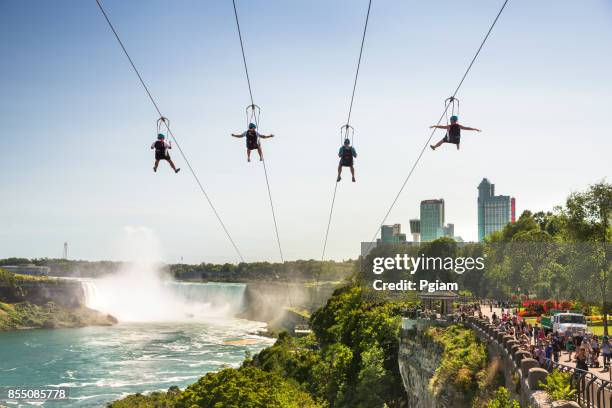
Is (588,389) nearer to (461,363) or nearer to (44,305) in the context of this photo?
(461,363)

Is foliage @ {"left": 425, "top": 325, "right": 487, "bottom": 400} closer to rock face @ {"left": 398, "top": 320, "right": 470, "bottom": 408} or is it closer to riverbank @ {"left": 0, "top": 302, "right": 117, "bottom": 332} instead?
rock face @ {"left": 398, "top": 320, "right": 470, "bottom": 408}

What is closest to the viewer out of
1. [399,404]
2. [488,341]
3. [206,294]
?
[488,341]

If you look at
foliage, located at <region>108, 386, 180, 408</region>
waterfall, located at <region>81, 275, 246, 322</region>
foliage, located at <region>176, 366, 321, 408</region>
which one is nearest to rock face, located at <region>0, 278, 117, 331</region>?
waterfall, located at <region>81, 275, 246, 322</region>

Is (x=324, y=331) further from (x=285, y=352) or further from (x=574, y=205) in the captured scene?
(x=574, y=205)

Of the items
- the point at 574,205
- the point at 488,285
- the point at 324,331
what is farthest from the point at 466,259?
the point at 574,205

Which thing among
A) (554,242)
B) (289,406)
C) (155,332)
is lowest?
(155,332)

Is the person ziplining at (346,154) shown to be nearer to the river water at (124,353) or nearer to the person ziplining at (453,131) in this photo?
the person ziplining at (453,131)
